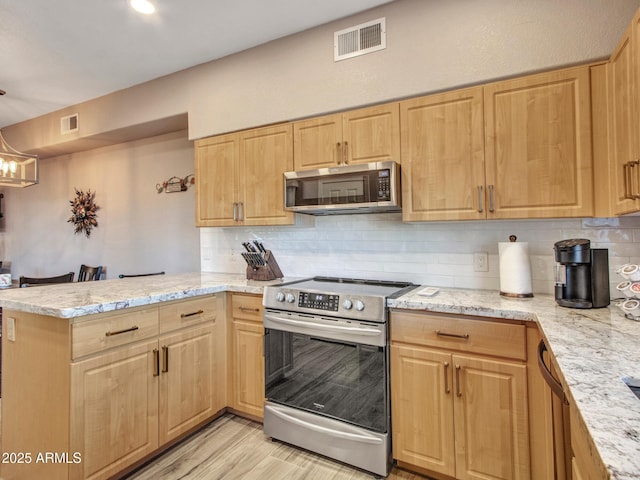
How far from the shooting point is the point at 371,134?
2.21 metres

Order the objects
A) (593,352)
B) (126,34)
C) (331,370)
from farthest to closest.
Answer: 1. (126,34)
2. (331,370)
3. (593,352)

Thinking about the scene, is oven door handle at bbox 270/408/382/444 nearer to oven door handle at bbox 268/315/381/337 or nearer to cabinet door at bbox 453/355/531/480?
cabinet door at bbox 453/355/531/480

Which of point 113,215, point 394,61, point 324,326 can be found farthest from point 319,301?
point 113,215

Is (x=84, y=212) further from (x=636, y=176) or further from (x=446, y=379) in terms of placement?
(x=636, y=176)

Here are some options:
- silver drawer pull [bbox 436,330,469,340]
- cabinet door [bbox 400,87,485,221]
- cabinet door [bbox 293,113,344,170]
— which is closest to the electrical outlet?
cabinet door [bbox 400,87,485,221]

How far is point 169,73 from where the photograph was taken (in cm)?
310

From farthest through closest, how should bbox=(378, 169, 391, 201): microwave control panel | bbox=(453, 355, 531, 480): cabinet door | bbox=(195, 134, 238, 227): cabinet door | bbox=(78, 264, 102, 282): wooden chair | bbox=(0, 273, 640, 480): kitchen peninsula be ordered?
bbox=(78, 264, 102, 282): wooden chair, bbox=(195, 134, 238, 227): cabinet door, bbox=(378, 169, 391, 201): microwave control panel, bbox=(453, 355, 531, 480): cabinet door, bbox=(0, 273, 640, 480): kitchen peninsula

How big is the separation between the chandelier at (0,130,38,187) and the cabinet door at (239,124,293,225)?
2225mm

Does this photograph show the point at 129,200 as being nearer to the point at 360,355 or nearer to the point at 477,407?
the point at 360,355

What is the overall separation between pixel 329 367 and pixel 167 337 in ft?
3.17

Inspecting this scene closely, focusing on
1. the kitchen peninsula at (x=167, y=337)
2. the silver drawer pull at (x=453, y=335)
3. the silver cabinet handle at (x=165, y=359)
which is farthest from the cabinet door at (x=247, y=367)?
the silver drawer pull at (x=453, y=335)

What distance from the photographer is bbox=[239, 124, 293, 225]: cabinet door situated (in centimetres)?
253

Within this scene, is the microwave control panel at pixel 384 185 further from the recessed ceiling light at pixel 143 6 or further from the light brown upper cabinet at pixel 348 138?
the recessed ceiling light at pixel 143 6

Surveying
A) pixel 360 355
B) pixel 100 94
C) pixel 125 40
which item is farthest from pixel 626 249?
pixel 100 94
